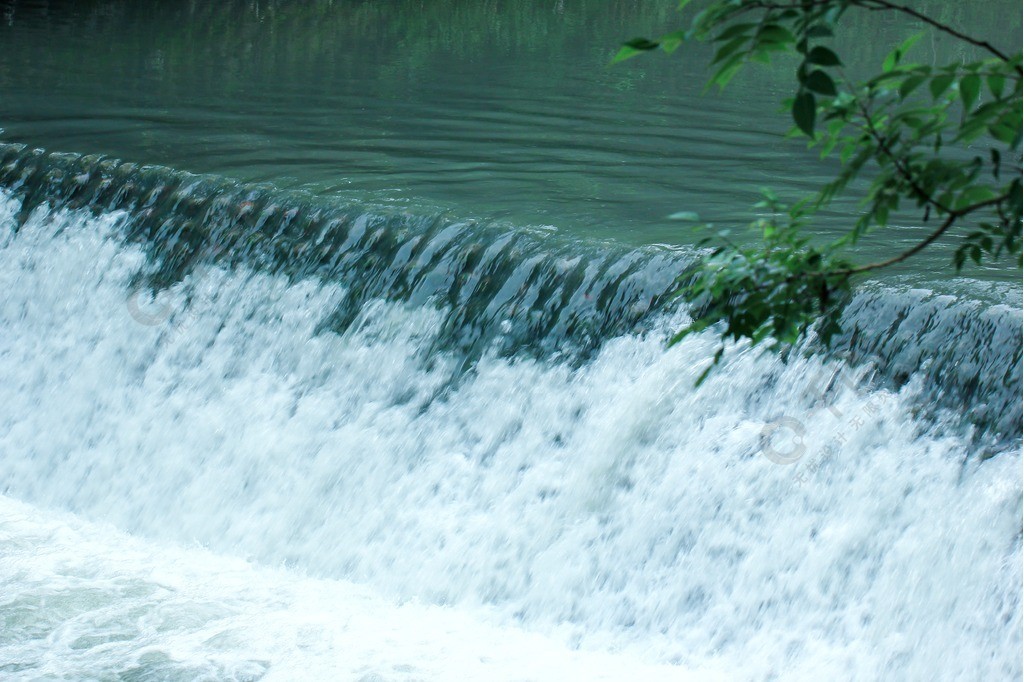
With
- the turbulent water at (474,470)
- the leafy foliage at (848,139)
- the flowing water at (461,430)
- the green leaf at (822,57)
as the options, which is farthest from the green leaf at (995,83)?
the flowing water at (461,430)

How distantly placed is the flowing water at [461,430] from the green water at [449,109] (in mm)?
65

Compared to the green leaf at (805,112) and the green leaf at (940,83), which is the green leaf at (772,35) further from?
the green leaf at (940,83)

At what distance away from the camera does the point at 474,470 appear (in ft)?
18.1

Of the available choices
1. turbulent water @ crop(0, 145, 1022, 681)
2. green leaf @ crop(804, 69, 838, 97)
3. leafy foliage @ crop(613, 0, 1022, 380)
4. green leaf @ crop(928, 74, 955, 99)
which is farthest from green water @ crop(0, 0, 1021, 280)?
green leaf @ crop(804, 69, 838, 97)

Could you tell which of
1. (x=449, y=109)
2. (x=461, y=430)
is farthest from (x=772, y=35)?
(x=449, y=109)

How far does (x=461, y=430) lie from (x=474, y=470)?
23cm

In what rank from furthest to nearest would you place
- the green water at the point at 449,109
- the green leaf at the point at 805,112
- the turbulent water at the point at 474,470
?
the green water at the point at 449,109 < the turbulent water at the point at 474,470 < the green leaf at the point at 805,112

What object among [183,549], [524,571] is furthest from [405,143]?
[524,571]

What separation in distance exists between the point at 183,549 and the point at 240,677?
137 cm

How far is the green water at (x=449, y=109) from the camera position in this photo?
7.24m

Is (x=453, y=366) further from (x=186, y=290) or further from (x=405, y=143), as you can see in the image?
(x=405, y=143)

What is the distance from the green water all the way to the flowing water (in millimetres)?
65

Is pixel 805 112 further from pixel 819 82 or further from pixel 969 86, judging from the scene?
pixel 969 86

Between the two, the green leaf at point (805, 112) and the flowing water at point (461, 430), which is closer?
the green leaf at point (805, 112)
